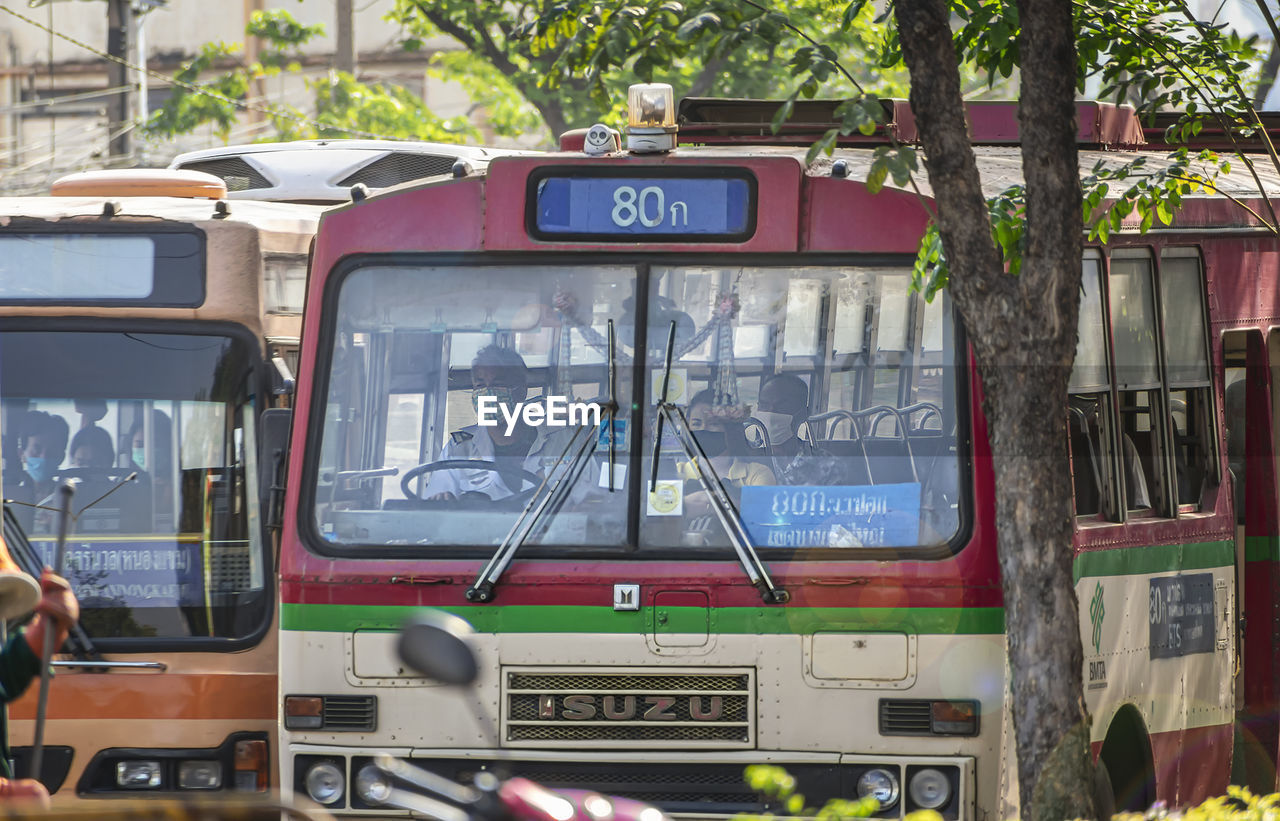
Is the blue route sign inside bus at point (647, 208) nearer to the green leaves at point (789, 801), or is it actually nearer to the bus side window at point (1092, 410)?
the bus side window at point (1092, 410)

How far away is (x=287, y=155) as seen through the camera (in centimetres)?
925

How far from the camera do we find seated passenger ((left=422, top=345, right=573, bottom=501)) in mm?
5684

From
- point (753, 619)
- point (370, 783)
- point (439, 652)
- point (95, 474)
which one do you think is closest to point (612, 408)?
point (753, 619)

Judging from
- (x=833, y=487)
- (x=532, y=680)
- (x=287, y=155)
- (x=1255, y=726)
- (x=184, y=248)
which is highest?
(x=287, y=155)

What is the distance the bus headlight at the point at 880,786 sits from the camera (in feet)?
17.9

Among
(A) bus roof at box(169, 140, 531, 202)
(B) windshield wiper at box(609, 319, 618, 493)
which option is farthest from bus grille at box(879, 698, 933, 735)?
(A) bus roof at box(169, 140, 531, 202)

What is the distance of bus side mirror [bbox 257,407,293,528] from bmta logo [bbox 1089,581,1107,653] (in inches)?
104

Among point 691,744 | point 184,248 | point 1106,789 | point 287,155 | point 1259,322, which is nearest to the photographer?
point 691,744

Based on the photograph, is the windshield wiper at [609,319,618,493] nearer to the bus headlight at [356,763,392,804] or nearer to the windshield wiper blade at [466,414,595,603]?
the windshield wiper blade at [466,414,595,603]

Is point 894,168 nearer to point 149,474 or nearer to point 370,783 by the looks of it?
point 370,783

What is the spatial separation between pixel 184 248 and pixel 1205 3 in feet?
42.8

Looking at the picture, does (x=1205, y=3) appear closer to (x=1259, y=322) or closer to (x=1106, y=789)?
(x=1259, y=322)

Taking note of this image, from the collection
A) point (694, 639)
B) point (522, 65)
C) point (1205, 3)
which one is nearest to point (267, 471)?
point (694, 639)

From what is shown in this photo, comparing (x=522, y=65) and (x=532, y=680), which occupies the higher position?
(x=522, y=65)
